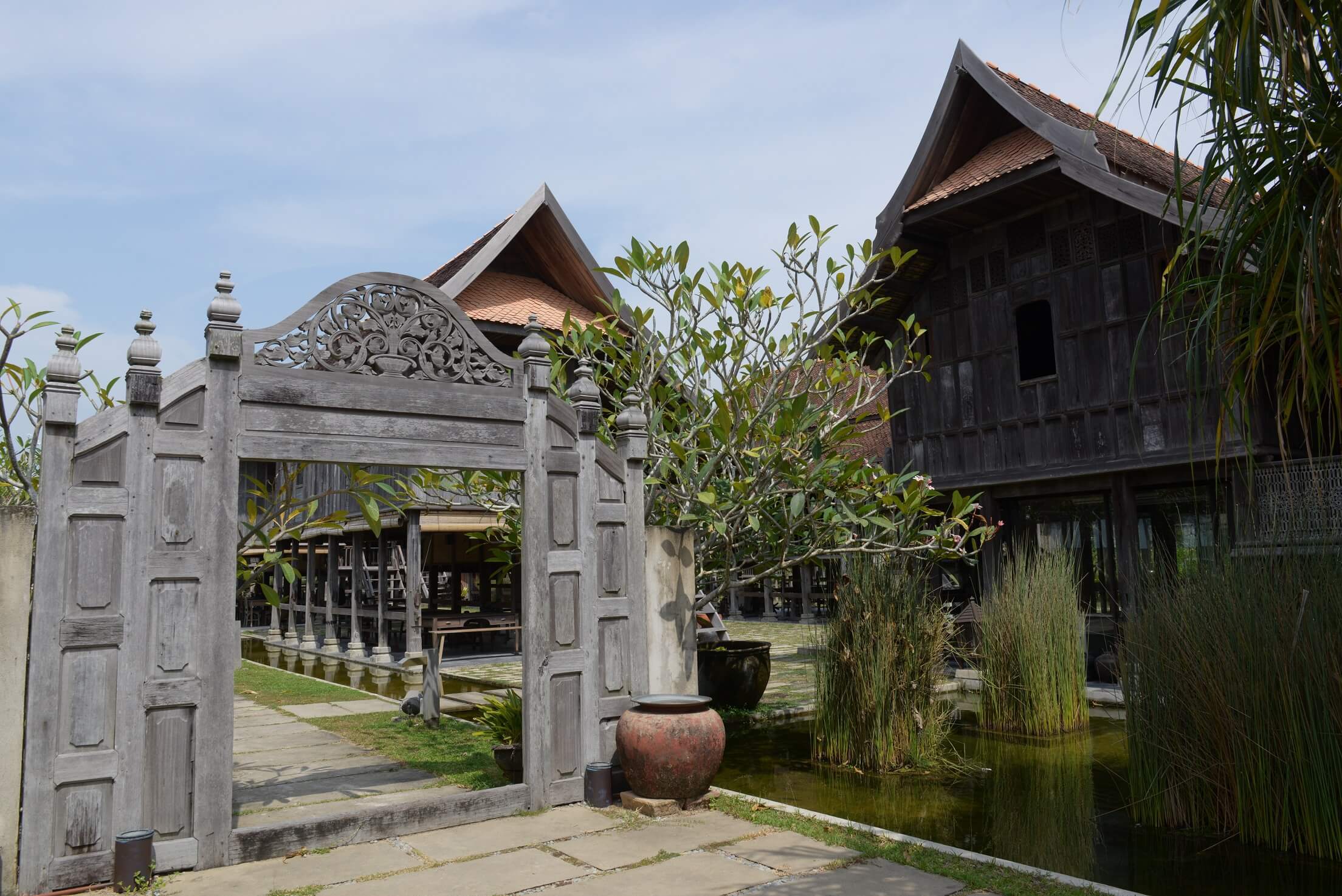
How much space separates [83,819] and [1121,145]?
1225 centimetres

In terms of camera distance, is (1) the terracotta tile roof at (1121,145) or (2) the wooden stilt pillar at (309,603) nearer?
(1) the terracotta tile roof at (1121,145)

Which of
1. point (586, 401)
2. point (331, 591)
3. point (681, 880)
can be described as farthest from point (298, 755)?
point (331, 591)

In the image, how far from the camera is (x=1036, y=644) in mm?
7527

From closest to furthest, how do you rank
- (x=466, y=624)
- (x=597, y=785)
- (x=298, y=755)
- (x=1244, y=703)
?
1. (x=1244, y=703)
2. (x=597, y=785)
3. (x=298, y=755)
4. (x=466, y=624)

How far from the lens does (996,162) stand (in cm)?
1219

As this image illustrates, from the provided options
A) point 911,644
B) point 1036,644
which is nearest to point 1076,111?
point 1036,644

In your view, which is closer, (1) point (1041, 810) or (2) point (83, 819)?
(2) point (83, 819)

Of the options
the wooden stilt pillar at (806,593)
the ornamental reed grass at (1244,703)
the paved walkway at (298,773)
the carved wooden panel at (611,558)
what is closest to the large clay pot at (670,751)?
the carved wooden panel at (611,558)

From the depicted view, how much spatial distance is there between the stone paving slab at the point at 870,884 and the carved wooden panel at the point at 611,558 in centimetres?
214

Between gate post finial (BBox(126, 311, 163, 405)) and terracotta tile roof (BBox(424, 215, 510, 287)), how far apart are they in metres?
9.55

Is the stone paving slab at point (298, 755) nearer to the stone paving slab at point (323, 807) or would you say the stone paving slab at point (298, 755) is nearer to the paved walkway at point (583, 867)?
the stone paving slab at point (323, 807)

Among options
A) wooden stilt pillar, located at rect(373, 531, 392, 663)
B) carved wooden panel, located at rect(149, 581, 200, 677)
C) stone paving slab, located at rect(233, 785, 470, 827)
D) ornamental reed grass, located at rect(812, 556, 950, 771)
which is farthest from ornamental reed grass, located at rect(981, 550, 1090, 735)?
wooden stilt pillar, located at rect(373, 531, 392, 663)

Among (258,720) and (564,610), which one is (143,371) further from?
(258,720)

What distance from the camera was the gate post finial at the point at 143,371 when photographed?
440 centimetres
